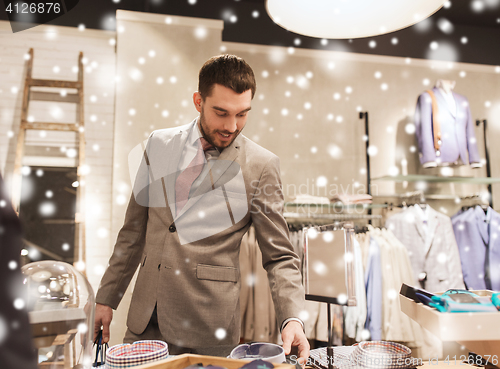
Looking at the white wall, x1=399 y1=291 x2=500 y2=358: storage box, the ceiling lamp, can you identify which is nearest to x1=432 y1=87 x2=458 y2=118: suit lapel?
the ceiling lamp

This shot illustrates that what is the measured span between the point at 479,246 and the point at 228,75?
8.88 ft

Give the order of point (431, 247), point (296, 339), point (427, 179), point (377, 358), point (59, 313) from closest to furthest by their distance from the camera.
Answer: point (59, 313) < point (377, 358) < point (296, 339) < point (431, 247) < point (427, 179)

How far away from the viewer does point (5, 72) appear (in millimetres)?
2840

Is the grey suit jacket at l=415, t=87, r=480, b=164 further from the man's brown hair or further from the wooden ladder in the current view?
the wooden ladder

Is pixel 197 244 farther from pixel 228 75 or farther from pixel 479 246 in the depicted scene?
pixel 479 246

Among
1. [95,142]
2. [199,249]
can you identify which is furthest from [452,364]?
[95,142]

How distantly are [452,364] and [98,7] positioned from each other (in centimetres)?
339

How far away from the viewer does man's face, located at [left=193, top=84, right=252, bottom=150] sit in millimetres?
1249

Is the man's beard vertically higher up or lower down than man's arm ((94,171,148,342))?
higher up

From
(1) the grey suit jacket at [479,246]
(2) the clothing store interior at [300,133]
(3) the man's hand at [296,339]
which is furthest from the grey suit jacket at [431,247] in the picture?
(3) the man's hand at [296,339]

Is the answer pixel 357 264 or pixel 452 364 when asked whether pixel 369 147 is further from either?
pixel 452 364

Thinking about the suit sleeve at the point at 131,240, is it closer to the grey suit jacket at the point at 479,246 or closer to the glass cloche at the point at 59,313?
the glass cloche at the point at 59,313

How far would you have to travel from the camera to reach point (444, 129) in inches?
118

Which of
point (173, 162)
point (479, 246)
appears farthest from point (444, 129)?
point (173, 162)
